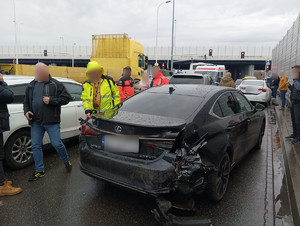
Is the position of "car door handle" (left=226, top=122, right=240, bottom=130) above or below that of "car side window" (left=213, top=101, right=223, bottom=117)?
below

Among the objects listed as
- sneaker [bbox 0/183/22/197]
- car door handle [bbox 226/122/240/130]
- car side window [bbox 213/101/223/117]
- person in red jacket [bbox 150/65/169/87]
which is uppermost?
person in red jacket [bbox 150/65/169/87]

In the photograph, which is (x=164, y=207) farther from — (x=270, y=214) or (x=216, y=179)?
(x=270, y=214)

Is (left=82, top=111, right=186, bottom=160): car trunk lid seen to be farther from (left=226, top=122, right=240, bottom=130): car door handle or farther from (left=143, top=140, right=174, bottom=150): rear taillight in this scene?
(left=226, top=122, right=240, bottom=130): car door handle

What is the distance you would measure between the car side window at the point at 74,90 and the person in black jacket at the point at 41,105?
5.39ft

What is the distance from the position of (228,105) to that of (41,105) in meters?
2.95

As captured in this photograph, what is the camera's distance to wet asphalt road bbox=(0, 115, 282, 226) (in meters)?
2.93

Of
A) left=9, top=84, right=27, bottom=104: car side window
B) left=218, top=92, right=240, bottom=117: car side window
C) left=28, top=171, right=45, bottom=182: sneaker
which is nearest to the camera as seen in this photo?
left=218, top=92, right=240, bottom=117: car side window

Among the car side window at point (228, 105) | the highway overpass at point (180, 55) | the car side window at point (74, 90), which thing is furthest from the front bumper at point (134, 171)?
the highway overpass at point (180, 55)

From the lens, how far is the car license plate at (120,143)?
278cm

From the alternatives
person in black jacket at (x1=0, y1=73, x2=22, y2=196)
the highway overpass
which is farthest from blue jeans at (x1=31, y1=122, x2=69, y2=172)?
the highway overpass

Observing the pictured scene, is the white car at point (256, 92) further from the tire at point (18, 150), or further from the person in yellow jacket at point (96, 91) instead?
the tire at point (18, 150)

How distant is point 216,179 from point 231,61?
6244 cm

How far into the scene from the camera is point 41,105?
150 inches

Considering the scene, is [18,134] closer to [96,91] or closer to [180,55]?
[96,91]
